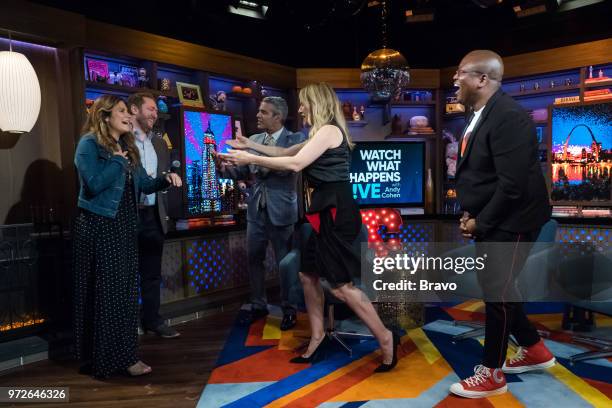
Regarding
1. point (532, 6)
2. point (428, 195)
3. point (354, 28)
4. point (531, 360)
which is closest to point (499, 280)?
point (531, 360)

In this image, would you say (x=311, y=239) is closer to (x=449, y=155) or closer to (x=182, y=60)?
(x=182, y=60)

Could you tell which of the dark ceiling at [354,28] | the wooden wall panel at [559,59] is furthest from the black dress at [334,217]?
the wooden wall panel at [559,59]

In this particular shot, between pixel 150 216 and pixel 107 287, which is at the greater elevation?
pixel 150 216

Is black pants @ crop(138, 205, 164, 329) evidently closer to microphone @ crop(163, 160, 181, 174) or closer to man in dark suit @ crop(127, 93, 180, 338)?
man in dark suit @ crop(127, 93, 180, 338)

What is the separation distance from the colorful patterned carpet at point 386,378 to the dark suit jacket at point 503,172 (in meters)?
0.86

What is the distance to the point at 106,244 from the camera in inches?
108

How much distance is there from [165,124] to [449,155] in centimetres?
336

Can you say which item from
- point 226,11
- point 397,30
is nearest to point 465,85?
point 226,11

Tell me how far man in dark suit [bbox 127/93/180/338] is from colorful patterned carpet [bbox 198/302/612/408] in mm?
669

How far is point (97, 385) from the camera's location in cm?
280

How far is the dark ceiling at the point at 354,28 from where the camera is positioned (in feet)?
15.9

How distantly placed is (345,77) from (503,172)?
392 centimetres

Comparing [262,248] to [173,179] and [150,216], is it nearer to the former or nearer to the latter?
[150,216]

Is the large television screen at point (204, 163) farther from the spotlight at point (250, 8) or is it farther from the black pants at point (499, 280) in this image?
the black pants at point (499, 280)
